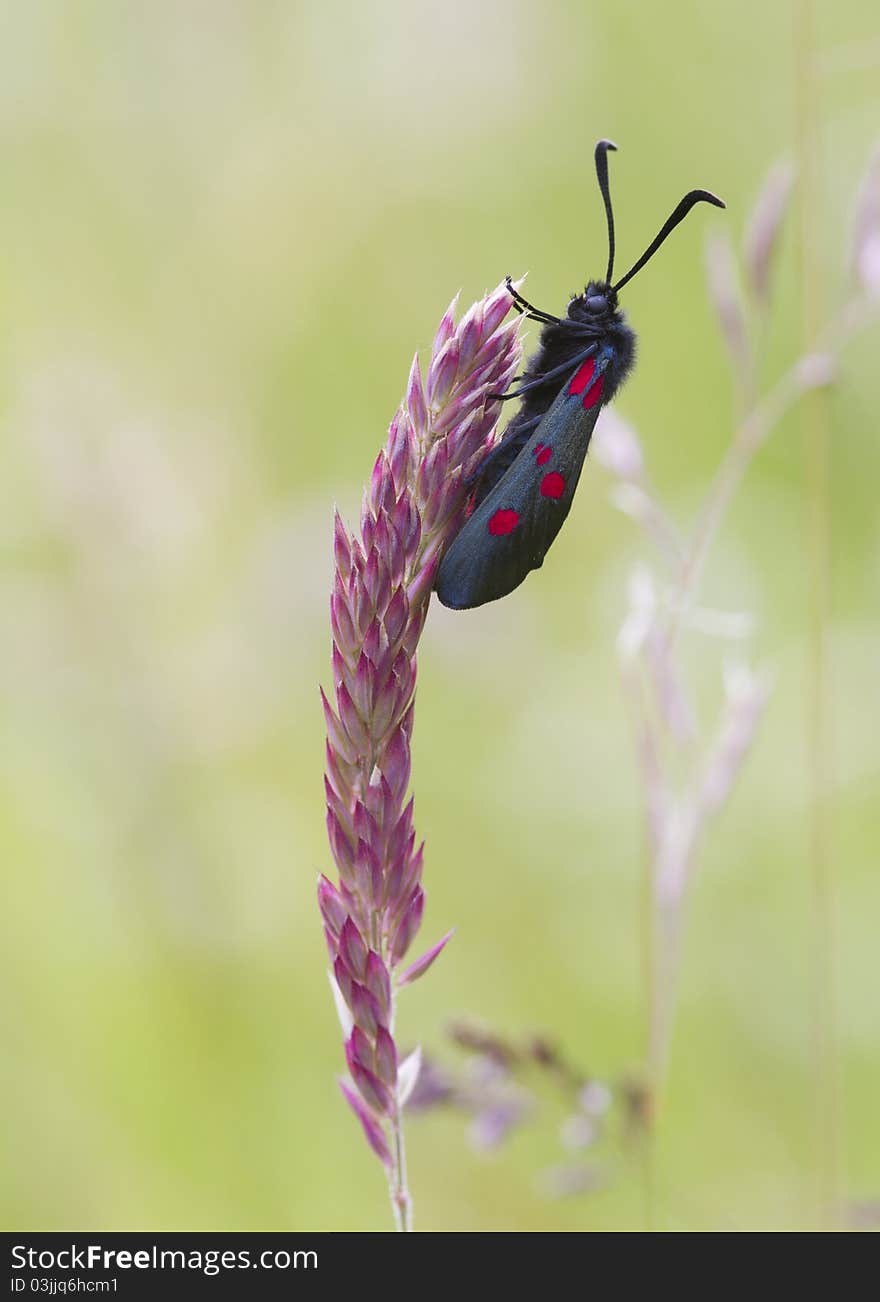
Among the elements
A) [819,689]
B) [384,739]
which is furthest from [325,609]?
[384,739]

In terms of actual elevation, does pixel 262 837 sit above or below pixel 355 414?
below

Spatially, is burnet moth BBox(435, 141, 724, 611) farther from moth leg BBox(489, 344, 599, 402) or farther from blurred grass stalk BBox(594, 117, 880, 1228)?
blurred grass stalk BBox(594, 117, 880, 1228)

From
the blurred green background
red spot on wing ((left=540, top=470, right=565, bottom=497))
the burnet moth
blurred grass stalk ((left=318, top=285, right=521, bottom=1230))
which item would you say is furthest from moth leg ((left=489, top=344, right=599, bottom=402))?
the blurred green background

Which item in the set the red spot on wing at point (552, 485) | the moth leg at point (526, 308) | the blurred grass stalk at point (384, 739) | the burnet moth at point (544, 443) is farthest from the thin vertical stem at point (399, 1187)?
the moth leg at point (526, 308)

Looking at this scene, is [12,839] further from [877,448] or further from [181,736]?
[877,448]

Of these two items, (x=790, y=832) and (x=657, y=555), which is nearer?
(x=790, y=832)

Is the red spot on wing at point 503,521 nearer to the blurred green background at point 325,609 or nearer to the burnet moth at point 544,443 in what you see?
the burnet moth at point 544,443

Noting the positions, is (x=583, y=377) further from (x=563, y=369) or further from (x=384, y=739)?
(x=384, y=739)
